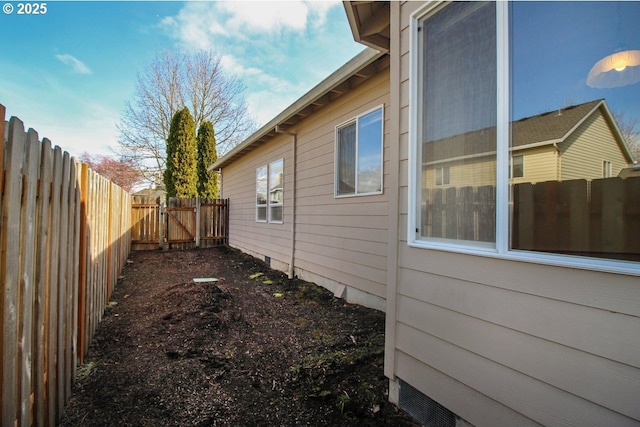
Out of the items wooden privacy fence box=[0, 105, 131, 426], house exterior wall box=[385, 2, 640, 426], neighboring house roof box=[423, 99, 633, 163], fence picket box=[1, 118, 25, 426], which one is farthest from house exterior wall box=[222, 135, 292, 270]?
fence picket box=[1, 118, 25, 426]

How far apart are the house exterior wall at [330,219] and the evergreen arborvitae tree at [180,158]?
8.09 meters

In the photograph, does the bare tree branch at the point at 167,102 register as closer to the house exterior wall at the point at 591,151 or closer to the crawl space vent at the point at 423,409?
the crawl space vent at the point at 423,409

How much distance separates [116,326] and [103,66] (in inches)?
561

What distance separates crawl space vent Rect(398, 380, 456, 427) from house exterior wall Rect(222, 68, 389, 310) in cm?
199

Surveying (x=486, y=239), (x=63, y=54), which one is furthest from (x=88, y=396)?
(x=63, y=54)

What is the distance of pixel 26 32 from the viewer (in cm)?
808

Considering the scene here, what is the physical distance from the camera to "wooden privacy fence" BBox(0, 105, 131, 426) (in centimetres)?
138

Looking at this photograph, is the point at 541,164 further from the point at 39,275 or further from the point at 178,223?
the point at 178,223

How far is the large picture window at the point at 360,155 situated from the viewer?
4.33m

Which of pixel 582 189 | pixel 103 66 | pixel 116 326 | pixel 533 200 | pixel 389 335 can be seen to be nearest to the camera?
pixel 582 189

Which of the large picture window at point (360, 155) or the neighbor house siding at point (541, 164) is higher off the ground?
the large picture window at point (360, 155)

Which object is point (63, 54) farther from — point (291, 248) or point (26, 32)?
point (291, 248)

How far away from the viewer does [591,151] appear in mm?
1387

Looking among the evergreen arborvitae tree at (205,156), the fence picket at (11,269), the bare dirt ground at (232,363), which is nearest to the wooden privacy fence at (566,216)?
the bare dirt ground at (232,363)
